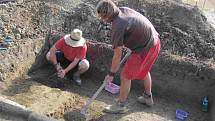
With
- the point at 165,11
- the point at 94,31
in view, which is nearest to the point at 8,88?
the point at 94,31

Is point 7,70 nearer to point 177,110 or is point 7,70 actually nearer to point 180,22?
point 177,110

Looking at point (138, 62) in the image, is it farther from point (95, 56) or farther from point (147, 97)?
point (95, 56)

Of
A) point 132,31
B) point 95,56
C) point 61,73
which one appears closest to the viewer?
point 132,31

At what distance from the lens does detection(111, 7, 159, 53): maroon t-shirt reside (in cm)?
491

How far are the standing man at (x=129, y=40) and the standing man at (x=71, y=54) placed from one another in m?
0.96

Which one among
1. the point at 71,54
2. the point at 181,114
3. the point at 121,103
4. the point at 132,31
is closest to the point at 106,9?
the point at 132,31

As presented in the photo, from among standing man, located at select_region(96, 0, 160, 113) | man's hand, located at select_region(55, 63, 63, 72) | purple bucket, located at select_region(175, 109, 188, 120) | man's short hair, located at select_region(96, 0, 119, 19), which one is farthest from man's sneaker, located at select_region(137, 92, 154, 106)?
man's short hair, located at select_region(96, 0, 119, 19)

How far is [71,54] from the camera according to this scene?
254 inches

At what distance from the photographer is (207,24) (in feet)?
24.0

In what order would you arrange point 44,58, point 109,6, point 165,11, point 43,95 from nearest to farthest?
point 109,6 < point 43,95 < point 44,58 < point 165,11

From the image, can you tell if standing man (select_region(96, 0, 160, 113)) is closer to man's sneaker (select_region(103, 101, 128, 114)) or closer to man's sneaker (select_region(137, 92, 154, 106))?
man's sneaker (select_region(103, 101, 128, 114))

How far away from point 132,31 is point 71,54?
1.61 meters

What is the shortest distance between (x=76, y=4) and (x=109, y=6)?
3109 mm

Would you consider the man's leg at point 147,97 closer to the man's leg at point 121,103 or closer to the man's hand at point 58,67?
the man's leg at point 121,103
